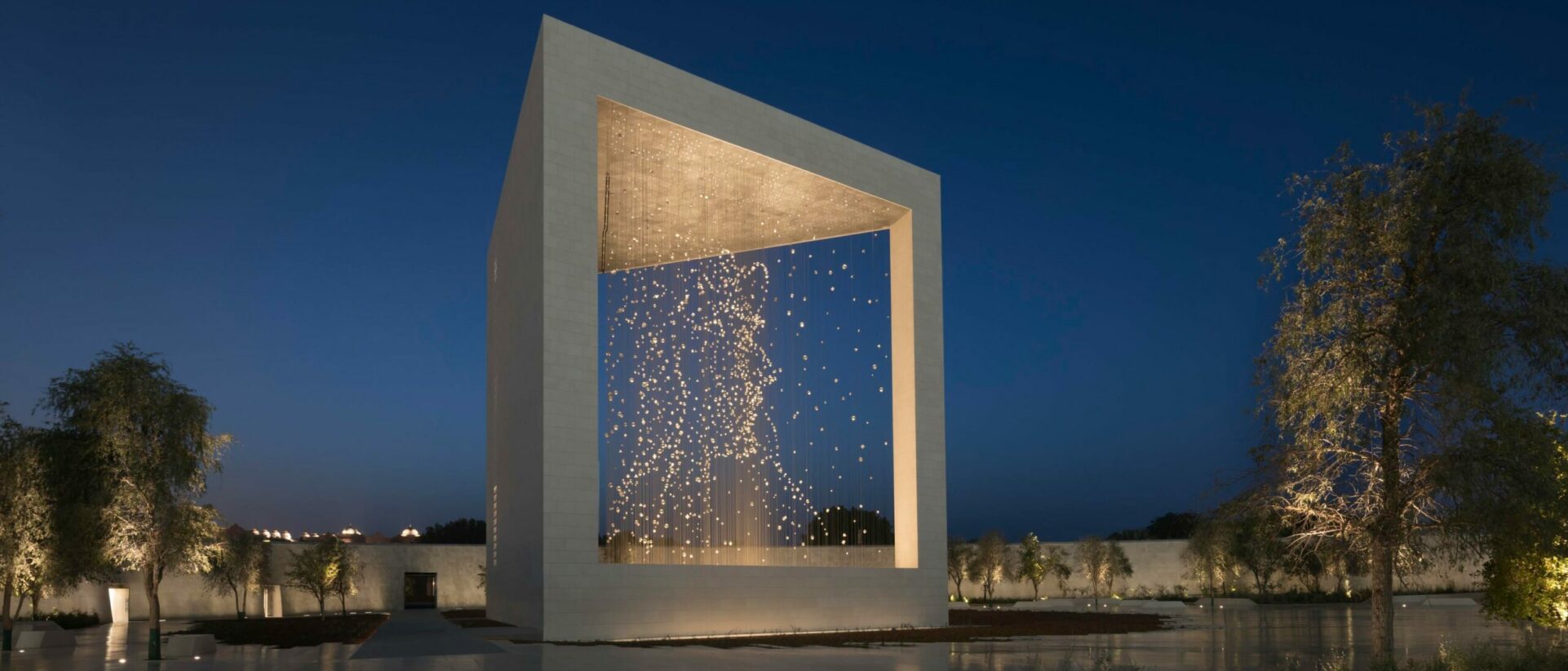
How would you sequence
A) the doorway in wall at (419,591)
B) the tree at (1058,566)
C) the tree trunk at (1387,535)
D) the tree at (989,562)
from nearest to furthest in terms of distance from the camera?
1. the tree trunk at (1387,535)
2. the doorway in wall at (419,591)
3. the tree at (1058,566)
4. the tree at (989,562)

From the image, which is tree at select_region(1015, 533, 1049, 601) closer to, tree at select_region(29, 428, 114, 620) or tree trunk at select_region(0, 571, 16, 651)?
tree at select_region(29, 428, 114, 620)

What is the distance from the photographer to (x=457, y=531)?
69.3m

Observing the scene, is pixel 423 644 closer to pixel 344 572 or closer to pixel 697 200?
pixel 697 200

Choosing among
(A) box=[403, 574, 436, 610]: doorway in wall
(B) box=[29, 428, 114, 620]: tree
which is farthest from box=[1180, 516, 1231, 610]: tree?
(A) box=[403, 574, 436, 610]: doorway in wall

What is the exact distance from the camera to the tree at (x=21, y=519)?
19422 mm

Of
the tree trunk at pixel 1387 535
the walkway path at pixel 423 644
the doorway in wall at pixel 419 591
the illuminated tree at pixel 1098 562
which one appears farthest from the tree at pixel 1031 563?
the tree trunk at pixel 1387 535

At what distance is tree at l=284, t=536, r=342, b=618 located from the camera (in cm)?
3831

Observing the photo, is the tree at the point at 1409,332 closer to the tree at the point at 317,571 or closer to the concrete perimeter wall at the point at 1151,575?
the tree at the point at 317,571

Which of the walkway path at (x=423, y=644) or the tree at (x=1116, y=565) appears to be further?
the tree at (x=1116, y=565)

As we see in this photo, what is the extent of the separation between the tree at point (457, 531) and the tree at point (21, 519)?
47.6m

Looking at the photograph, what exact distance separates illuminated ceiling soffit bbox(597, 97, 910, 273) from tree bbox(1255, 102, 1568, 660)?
12.3 metres

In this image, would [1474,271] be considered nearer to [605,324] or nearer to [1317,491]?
[1317,491]

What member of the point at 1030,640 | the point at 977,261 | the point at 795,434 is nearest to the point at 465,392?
the point at 977,261

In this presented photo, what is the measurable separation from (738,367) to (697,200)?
3677 millimetres
